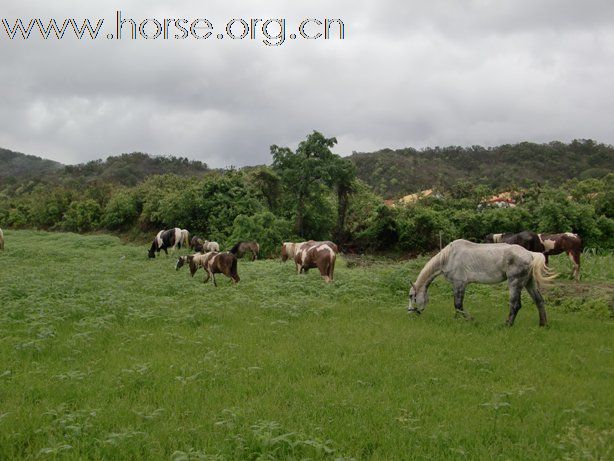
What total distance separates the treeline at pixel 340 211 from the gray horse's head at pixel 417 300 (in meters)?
19.8

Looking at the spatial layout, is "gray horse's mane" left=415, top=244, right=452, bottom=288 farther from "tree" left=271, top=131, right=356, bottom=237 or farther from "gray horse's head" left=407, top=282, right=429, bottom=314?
"tree" left=271, top=131, right=356, bottom=237

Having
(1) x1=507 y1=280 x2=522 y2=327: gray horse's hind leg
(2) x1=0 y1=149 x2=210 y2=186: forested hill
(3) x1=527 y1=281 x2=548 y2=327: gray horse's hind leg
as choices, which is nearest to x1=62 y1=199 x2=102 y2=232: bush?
(2) x1=0 y1=149 x2=210 y2=186: forested hill

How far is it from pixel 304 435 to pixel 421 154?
10703 centimetres

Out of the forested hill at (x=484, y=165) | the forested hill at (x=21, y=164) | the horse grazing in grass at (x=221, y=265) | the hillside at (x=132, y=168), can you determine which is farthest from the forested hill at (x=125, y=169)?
the horse grazing in grass at (x=221, y=265)

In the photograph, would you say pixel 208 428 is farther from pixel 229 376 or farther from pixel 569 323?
pixel 569 323

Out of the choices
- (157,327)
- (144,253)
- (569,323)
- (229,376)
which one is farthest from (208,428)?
(144,253)

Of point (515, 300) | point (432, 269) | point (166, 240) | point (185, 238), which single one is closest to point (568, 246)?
point (432, 269)

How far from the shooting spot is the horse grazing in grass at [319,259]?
18.1 m

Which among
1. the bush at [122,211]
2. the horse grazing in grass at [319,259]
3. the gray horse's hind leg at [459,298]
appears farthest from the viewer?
the bush at [122,211]

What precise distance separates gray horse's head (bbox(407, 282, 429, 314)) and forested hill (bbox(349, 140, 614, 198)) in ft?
195

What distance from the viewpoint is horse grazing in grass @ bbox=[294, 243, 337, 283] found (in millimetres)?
18094

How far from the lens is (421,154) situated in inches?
4240

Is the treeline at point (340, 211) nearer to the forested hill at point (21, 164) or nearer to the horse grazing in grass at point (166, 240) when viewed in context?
the horse grazing in grass at point (166, 240)

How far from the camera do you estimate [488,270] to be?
12.3 meters
